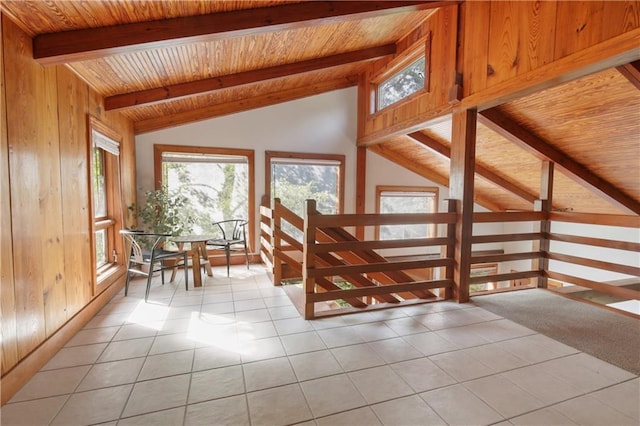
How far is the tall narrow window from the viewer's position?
10.9ft

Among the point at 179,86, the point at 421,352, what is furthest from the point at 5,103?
the point at 421,352

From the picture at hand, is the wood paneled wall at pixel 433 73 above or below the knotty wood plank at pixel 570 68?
above

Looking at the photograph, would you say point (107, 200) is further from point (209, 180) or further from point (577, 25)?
point (577, 25)

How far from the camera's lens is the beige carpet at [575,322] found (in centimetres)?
211

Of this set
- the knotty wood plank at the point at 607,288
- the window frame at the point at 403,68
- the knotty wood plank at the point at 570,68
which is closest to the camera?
the knotty wood plank at the point at 570,68

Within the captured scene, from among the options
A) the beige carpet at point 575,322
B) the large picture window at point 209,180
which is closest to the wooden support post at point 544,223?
the beige carpet at point 575,322

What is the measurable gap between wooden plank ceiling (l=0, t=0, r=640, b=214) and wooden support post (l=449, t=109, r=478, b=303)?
551mm

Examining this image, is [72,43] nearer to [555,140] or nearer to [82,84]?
[82,84]

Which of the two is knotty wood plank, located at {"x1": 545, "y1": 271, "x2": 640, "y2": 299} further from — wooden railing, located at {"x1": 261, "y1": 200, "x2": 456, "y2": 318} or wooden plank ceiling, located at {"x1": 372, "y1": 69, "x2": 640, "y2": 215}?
wooden railing, located at {"x1": 261, "y1": 200, "x2": 456, "y2": 318}

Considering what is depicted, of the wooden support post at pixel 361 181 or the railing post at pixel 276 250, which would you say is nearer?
the railing post at pixel 276 250

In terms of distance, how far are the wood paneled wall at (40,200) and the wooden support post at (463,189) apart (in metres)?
3.45

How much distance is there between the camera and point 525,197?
16.7 feet

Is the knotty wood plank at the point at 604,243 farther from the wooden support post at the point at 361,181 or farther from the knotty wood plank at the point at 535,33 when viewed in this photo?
the wooden support post at the point at 361,181

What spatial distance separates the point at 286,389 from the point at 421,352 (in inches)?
38.9
